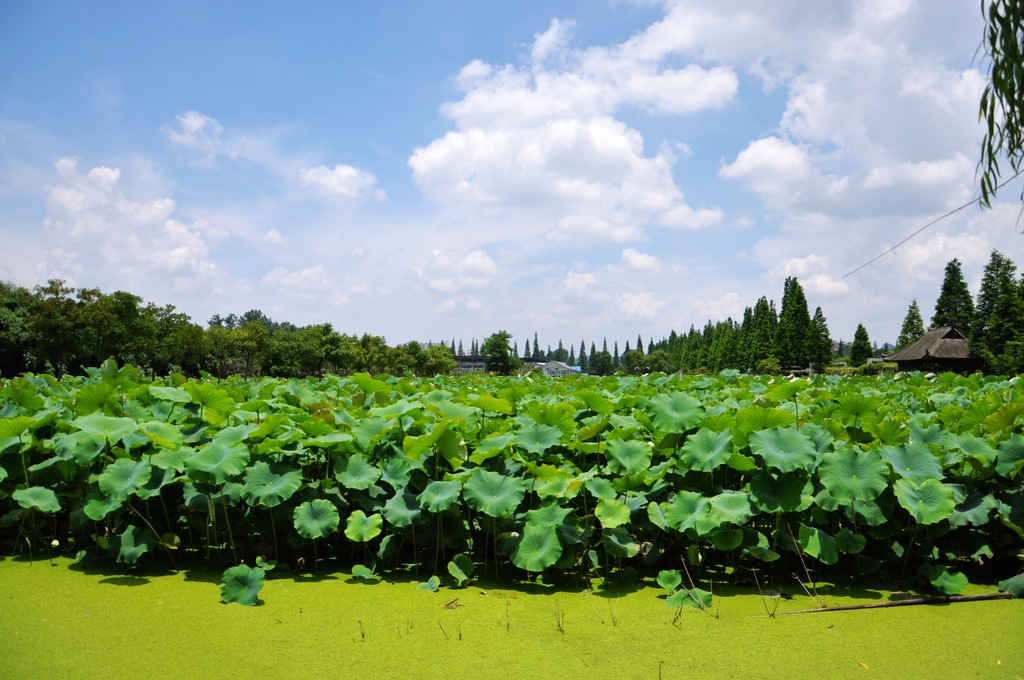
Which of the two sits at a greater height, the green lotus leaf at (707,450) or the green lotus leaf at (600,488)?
the green lotus leaf at (707,450)

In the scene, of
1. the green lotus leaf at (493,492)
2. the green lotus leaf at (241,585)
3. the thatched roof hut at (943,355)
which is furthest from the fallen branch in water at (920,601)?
the thatched roof hut at (943,355)

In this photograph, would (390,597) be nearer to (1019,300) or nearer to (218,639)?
(218,639)

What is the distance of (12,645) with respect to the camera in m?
2.32

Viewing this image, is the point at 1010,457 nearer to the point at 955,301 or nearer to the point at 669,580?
the point at 669,580

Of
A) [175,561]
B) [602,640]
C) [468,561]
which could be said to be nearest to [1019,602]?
[602,640]

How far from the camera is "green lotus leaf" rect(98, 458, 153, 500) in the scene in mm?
3016

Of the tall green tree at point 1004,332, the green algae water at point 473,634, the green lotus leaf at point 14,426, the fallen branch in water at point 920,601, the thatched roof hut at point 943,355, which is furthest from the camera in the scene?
the thatched roof hut at point 943,355

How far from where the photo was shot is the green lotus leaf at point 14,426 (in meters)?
3.32

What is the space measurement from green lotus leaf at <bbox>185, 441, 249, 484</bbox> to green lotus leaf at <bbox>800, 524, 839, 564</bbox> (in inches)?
101

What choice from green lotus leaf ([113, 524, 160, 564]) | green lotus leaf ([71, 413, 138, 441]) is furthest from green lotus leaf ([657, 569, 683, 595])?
green lotus leaf ([71, 413, 138, 441])

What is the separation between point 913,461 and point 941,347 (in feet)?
127

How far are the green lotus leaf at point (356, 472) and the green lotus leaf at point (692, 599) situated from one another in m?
1.43

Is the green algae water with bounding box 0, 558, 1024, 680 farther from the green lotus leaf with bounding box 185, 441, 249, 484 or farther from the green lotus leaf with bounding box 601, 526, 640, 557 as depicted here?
the green lotus leaf with bounding box 185, 441, 249, 484

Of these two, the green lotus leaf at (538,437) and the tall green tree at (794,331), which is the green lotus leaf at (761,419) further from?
the tall green tree at (794,331)
